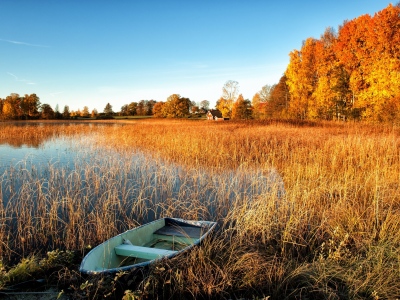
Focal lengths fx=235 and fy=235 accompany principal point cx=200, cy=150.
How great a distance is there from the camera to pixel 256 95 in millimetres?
63281

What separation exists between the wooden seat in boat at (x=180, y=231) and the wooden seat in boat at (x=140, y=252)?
75cm

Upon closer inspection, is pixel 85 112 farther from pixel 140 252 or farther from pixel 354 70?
pixel 140 252

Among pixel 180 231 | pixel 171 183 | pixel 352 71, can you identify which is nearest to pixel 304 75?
pixel 352 71

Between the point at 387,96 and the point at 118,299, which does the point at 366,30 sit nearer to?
the point at 387,96


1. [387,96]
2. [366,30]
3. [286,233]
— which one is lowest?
[286,233]

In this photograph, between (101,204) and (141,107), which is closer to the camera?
(101,204)

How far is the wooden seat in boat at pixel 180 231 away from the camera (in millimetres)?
3734

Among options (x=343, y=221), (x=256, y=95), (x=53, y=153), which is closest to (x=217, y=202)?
(x=343, y=221)

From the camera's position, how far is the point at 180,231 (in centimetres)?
388

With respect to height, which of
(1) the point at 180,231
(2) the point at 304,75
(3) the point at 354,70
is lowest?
(1) the point at 180,231

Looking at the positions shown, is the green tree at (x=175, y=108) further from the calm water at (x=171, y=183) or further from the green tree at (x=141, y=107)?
the calm water at (x=171, y=183)

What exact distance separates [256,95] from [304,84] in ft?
133

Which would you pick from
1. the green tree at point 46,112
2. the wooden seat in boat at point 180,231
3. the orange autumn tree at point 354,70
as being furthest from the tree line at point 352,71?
the green tree at point 46,112

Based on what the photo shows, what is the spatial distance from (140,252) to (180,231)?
0.97 meters
